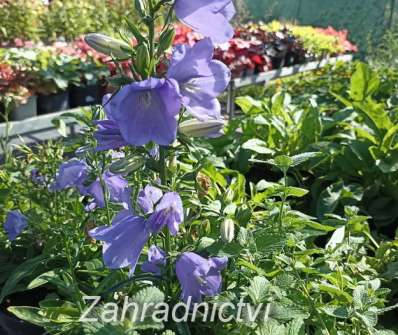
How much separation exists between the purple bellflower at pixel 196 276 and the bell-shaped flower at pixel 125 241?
0.09 m

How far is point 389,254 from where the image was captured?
A: 1682mm

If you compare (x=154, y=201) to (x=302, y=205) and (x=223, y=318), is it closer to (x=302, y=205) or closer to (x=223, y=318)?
(x=223, y=318)

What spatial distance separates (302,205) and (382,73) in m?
2.02

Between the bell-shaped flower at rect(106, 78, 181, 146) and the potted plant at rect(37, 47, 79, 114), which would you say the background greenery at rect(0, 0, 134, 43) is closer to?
the potted plant at rect(37, 47, 79, 114)

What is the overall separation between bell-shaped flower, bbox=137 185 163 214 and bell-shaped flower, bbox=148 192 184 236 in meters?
0.09

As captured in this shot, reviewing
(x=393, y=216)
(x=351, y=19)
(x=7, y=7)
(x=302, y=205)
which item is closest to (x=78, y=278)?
(x=302, y=205)

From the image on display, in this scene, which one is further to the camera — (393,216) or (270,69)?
(270,69)

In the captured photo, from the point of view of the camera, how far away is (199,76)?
0.90 m

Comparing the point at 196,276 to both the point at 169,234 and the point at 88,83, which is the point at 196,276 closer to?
the point at 169,234

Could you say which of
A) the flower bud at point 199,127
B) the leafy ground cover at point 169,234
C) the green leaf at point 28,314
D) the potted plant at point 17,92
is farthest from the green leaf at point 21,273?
the potted plant at point 17,92

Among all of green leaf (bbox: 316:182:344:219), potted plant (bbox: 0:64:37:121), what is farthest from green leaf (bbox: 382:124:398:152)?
potted plant (bbox: 0:64:37:121)

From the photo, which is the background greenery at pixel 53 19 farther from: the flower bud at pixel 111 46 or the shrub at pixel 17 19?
the flower bud at pixel 111 46

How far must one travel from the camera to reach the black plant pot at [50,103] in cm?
429

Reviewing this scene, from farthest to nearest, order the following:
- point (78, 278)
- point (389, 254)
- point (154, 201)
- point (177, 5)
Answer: point (389, 254), point (78, 278), point (154, 201), point (177, 5)
